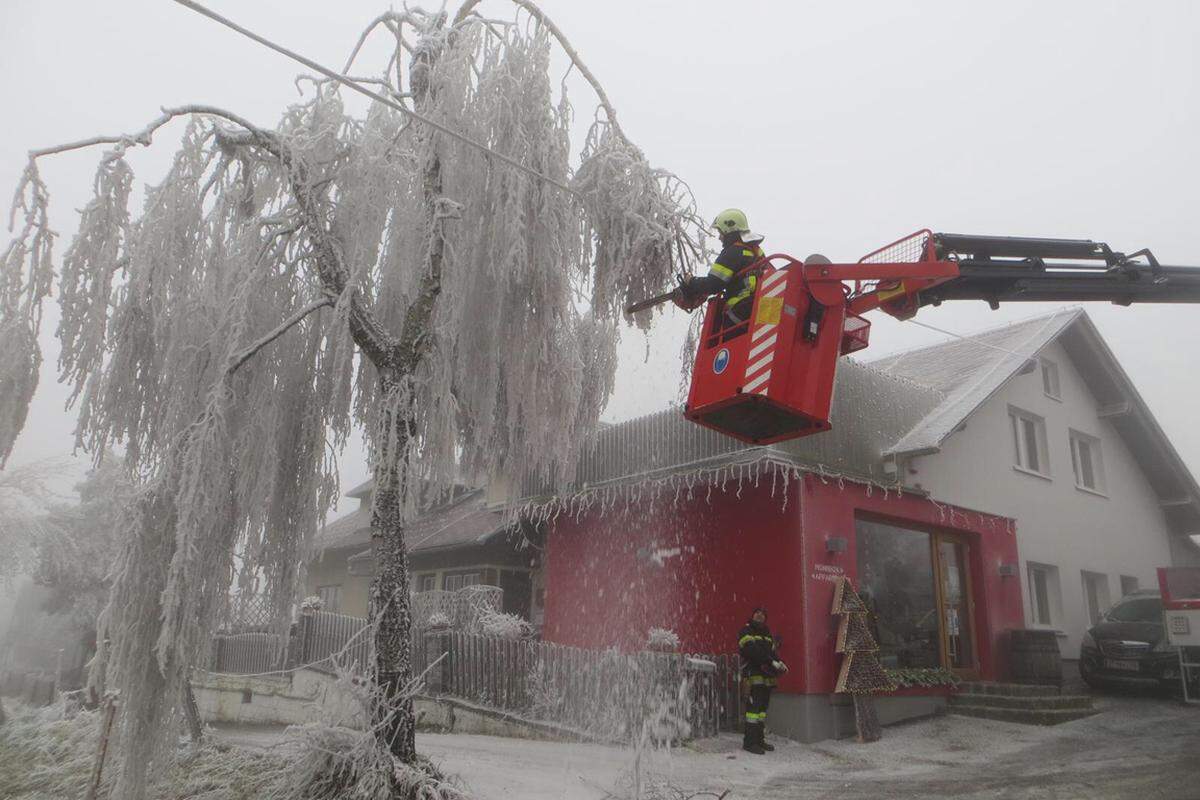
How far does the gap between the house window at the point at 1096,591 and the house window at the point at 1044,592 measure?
1.44 m

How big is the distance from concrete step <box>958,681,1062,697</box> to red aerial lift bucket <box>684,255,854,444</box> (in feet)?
27.4

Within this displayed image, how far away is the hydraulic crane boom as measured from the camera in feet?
18.2

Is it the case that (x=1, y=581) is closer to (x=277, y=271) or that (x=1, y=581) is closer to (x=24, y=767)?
(x=24, y=767)

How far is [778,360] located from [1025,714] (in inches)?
335

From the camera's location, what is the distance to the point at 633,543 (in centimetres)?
1311

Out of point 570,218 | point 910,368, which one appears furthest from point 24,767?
point 910,368

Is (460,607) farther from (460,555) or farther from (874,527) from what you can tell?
(874,527)

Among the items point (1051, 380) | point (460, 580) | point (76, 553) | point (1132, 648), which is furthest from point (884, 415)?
point (76, 553)

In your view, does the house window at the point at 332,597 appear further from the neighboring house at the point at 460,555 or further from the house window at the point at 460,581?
the house window at the point at 460,581

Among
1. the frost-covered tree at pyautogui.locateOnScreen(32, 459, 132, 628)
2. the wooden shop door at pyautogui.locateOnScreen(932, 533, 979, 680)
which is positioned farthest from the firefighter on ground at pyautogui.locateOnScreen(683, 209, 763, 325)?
the frost-covered tree at pyautogui.locateOnScreen(32, 459, 132, 628)

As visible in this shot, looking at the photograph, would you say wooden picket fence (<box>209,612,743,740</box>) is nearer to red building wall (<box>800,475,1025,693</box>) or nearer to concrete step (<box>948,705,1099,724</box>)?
red building wall (<box>800,475,1025,693</box>)

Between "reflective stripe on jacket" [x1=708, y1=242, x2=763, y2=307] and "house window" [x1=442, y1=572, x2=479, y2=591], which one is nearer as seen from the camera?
"reflective stripe on jacket" [x1=708, y1=242, x2=763, y2=307]

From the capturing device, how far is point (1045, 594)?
15.5 meters

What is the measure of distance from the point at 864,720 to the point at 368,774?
23.0 ft
